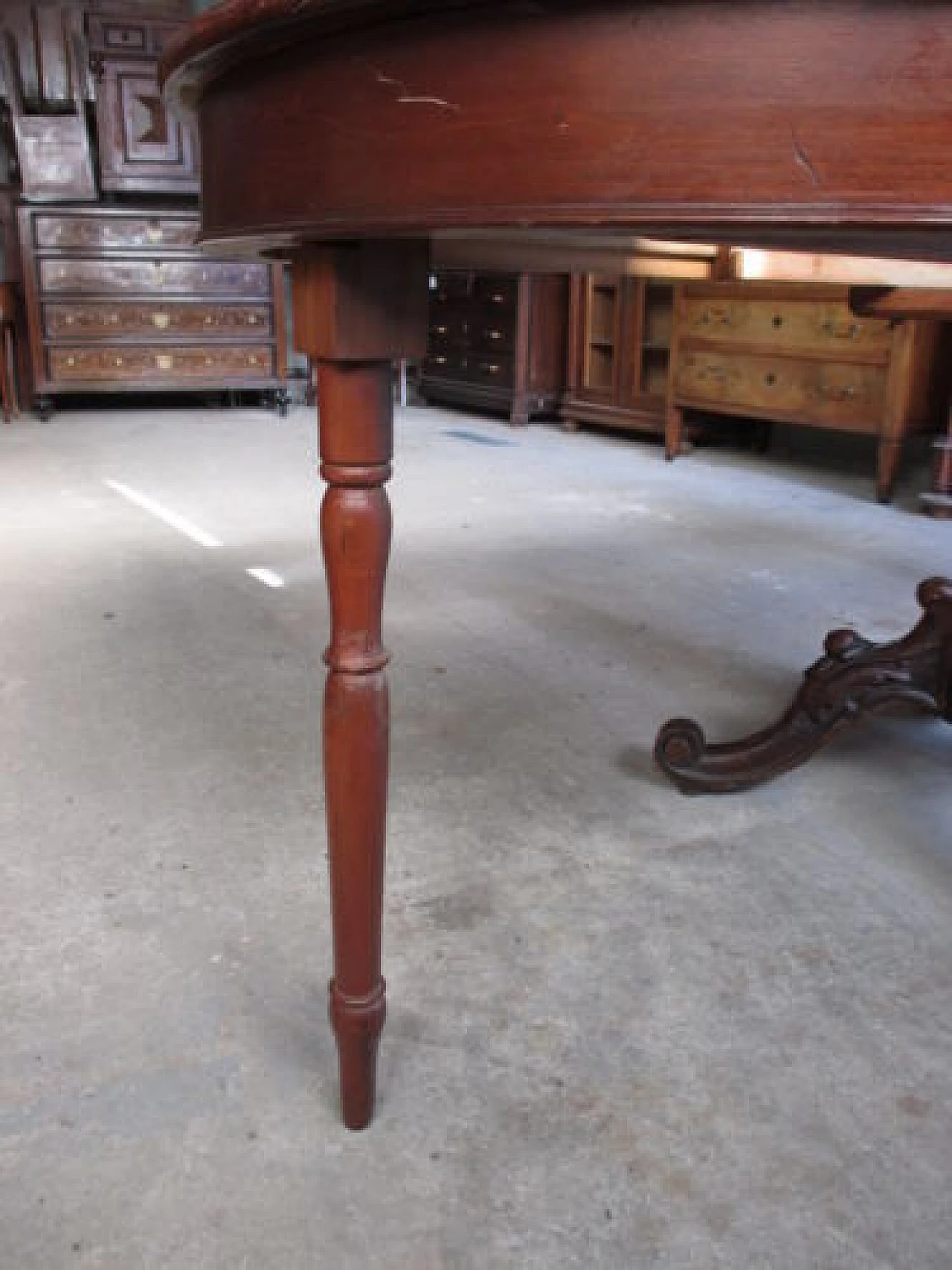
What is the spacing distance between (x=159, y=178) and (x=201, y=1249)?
5.39 metres

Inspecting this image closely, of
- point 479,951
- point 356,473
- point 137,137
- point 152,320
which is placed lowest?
point 479,951

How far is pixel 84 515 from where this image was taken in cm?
312

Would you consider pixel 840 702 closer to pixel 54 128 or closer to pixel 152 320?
pixel 152 320

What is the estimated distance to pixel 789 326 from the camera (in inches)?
144

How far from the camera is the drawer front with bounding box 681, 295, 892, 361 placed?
11.2ft

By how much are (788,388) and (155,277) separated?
309 centimetres

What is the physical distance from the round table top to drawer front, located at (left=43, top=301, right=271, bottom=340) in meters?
4.88

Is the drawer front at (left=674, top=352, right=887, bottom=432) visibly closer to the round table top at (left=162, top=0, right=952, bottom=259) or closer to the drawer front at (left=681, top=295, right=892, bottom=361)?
the drawer front at (left=681, top=295, right=892, bottom=361)

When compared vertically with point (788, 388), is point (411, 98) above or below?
above

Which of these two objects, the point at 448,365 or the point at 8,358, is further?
the point at 448,365

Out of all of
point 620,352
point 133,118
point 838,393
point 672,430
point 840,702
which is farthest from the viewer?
point 133,118

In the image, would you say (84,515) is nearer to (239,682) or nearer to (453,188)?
(239,682)

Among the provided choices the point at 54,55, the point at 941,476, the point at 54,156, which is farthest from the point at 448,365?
Result: the point at 941,476

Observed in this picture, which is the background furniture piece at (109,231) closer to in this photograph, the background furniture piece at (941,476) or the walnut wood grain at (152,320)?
the walnut wood grain at (152,320)
